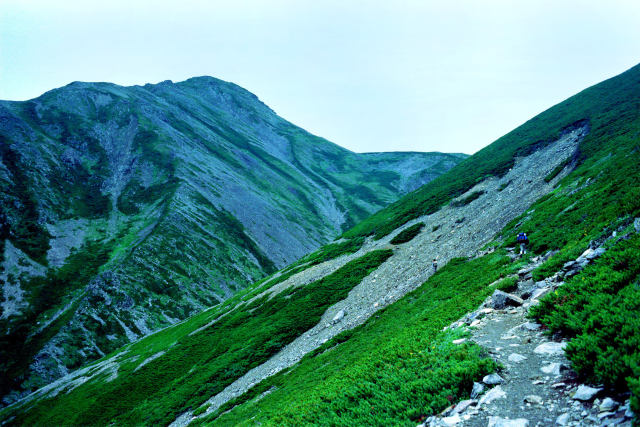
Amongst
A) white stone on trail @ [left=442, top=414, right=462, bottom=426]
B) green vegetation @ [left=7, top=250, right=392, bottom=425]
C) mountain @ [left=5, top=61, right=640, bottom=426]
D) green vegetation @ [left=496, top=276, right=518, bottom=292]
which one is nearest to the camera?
white stone on trail @ [left=442, top=414, right=462, bottom=426]

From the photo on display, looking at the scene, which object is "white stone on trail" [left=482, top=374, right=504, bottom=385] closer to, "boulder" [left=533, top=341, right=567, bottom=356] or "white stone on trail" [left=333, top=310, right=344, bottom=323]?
"boulder" [left=533, top=341, right=567, bottom=356]

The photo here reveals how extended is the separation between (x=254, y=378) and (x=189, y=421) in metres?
7.08

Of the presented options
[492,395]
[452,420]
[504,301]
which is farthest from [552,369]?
[504,301]

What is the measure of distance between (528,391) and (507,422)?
130 centimetres

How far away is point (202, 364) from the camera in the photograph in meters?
43.1

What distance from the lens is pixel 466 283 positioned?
896 inches

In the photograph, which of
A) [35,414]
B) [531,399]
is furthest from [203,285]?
[531,399]

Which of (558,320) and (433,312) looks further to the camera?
(433,312)

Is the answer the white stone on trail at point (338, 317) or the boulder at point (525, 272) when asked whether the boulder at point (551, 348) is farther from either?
the white stone on trail at point (338, 317)

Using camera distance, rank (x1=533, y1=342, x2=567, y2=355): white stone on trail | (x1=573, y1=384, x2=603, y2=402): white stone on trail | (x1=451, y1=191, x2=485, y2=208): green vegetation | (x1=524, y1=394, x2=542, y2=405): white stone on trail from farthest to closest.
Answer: (x1=451, y1=191, x2=485, y2=208): green vegetation, (x1=533, y1=342, x2=567, y2=355): white stone on trail, (x1=524, y1=394, x2=542, y2=405): white stone on trail, (x1=573, y1=384, x2=603, y2=402): white stone on trail

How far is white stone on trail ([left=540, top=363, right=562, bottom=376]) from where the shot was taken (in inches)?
321

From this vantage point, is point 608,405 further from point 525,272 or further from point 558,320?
point 525,272

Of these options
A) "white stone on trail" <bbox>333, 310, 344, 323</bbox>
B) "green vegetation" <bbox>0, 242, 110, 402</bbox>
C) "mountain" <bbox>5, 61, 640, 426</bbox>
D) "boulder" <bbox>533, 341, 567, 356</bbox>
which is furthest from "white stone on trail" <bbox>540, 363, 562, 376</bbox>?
"green vegetation" <bbox>0, 242, 110, 402</bbox>

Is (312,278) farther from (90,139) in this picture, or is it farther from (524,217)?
(90,139)
